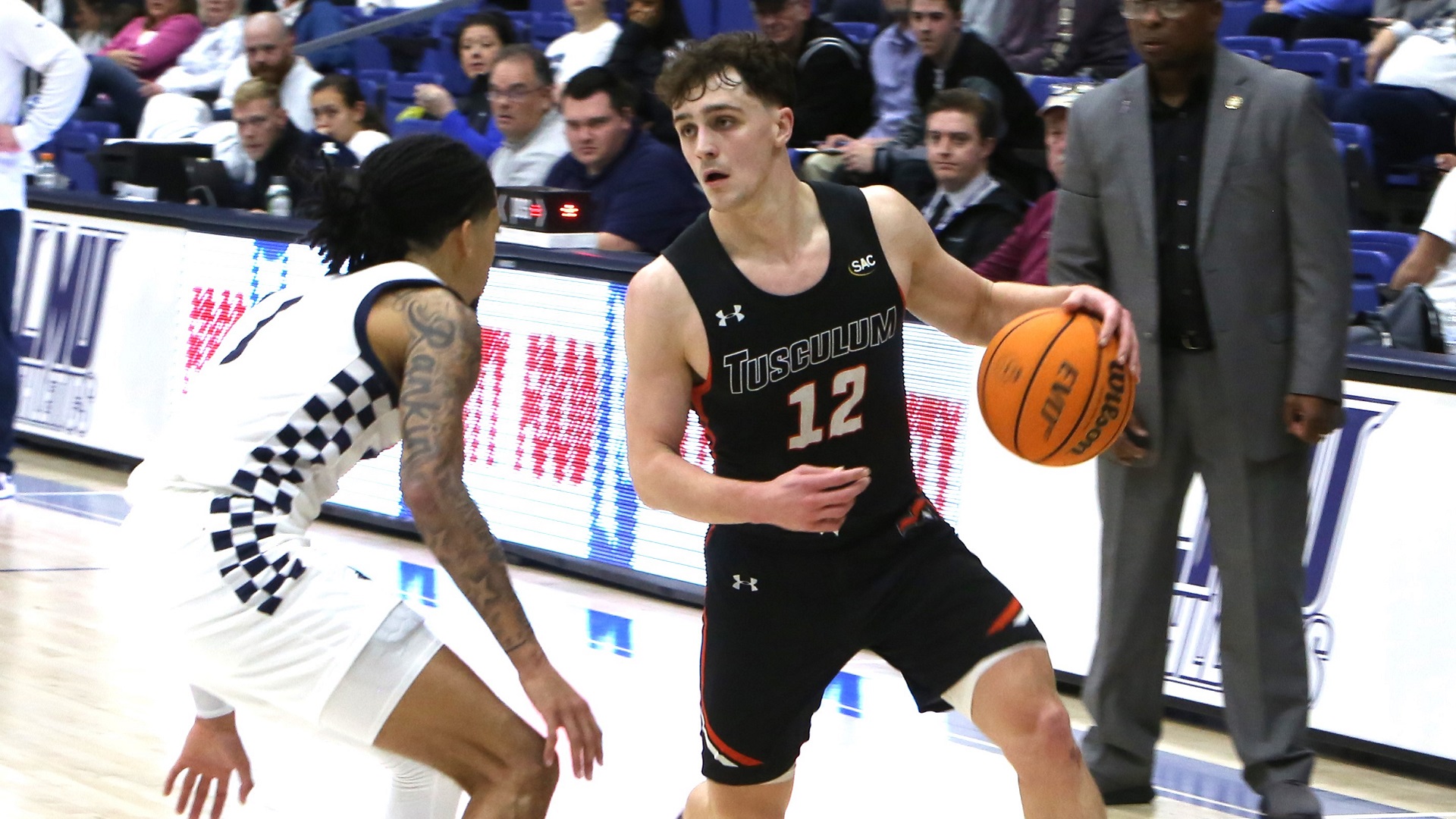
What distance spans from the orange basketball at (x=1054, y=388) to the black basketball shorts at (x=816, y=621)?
1.39 feet

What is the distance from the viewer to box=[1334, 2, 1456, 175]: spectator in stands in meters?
7.75

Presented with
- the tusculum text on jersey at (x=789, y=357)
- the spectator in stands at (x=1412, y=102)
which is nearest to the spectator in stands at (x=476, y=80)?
the spectator in stands at (x=1412, y=102)

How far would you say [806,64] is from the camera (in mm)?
8438

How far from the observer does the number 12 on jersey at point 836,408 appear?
3.50 metres

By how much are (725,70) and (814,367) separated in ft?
2.04

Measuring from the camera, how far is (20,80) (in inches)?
333

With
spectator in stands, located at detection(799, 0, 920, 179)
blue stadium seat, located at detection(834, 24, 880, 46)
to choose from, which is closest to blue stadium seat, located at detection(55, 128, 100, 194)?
blue stadium seat, located at detection(834, 24, 880, 46)

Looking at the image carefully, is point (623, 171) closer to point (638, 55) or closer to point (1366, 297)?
point (638, 55)

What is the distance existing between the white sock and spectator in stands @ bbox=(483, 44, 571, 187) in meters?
5.32

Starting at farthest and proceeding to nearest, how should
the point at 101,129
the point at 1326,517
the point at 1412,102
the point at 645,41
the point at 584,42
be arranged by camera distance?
the point at 101,129 < the point at 584,42 < the point at 645,41 < the point at 1412,102 < the point at 1326,517

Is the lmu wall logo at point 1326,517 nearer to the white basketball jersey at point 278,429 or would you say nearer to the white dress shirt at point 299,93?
the white basketball jersey at point 278,429

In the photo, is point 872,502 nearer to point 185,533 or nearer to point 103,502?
point 185,533

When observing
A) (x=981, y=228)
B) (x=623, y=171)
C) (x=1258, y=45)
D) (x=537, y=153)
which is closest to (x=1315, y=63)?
(x=1258, y=45)

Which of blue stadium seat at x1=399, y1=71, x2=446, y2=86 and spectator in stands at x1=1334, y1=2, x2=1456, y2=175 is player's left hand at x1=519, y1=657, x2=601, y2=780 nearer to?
spectator in stands at x1=1334, y1=2, x2=1456, y2=175
